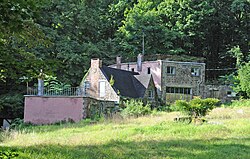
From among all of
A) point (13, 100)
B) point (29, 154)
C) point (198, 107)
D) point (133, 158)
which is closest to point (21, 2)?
point (29, 154)

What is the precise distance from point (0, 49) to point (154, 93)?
3268 centimetres

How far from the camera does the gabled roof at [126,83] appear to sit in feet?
112

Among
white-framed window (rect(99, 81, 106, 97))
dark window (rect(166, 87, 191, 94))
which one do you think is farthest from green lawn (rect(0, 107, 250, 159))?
dark window (rect(166, 87, 191, 94))

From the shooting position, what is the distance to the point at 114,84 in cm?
3400

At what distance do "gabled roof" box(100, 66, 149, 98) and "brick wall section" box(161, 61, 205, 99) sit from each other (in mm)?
3030

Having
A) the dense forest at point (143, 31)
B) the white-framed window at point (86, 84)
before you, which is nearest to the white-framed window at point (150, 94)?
the dense forest at point (143, 31)

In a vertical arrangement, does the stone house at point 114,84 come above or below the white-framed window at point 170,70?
below

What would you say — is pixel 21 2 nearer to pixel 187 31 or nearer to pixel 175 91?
pixel 175 91

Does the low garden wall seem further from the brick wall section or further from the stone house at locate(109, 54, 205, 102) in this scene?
the brick wall section

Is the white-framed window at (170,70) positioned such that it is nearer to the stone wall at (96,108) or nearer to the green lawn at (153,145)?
the stone wall at (96,108)

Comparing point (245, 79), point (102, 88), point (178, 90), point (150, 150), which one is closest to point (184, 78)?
point (178, 90)

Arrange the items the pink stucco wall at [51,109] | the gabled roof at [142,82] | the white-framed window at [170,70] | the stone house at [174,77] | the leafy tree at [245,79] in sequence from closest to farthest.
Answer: the pink stucco wall at [51,109] < the gabled roof at [142,82] < the leafy tree at [245,79] < the stone house at [174,77] < the white-framed window at [170,70]

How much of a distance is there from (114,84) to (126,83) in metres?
2.18

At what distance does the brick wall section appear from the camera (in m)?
39.0
